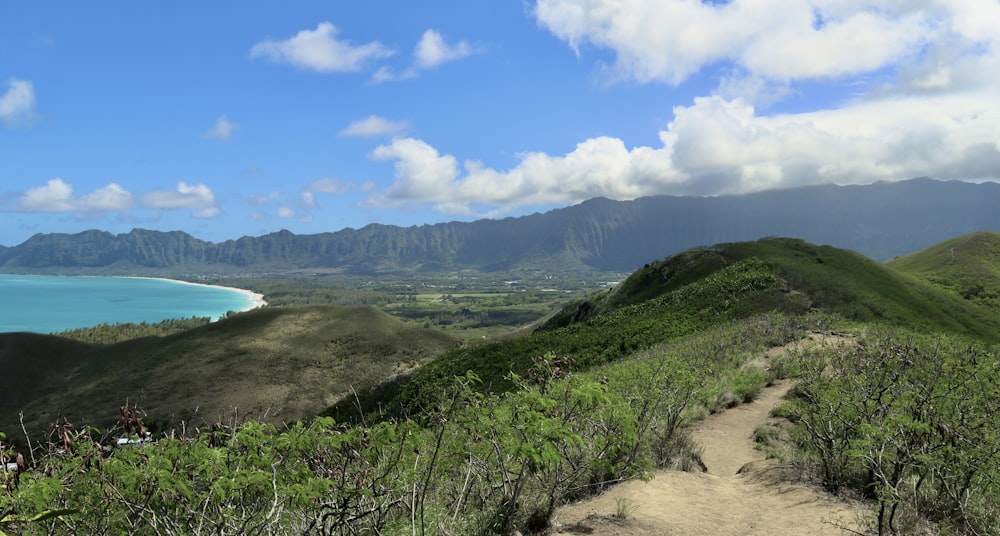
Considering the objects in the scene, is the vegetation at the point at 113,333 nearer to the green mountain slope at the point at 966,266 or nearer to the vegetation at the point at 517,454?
the vegetation at the point at 517,454

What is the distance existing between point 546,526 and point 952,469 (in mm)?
6322

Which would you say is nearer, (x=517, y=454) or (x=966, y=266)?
(x=517, y=454)

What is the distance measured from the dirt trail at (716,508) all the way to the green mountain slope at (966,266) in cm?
7242

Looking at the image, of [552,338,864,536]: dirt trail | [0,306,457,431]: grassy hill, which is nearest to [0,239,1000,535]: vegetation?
[552,338,864,536]: dirt trail

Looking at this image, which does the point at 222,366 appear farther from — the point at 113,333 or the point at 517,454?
the point at 517,454

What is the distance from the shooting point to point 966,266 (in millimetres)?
72688

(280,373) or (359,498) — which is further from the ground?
(359,498)

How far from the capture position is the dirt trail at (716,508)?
752 cm

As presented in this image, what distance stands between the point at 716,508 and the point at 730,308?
40568 millimetres

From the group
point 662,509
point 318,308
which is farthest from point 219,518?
point 318,308

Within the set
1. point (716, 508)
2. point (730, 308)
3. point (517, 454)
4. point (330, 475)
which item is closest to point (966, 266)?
point (730, 308)

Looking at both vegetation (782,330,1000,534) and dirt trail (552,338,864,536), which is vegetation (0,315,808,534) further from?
vegetation (782,330,1000,534)

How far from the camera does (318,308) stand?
123250mm

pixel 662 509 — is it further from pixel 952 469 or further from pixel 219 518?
pixel 219 518
